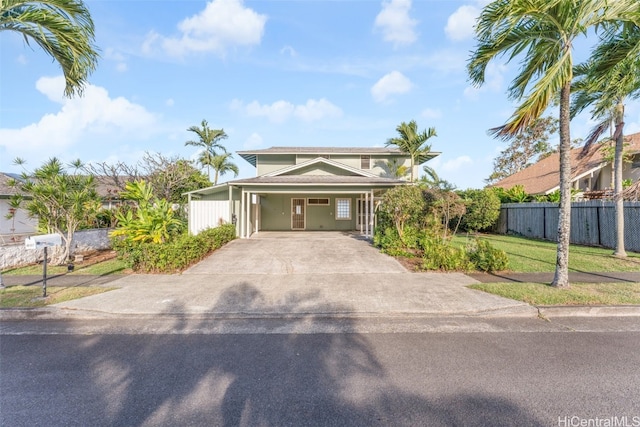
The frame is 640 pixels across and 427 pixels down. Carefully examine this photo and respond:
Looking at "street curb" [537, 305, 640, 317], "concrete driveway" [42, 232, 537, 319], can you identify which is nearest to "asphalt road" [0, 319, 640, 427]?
"street curb" [537, 305, 640, 317]

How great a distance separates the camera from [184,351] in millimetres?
4000

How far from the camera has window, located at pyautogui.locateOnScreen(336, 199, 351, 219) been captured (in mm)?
20312

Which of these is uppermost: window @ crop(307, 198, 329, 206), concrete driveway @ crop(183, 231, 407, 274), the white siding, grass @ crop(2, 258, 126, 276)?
window @ crop(307, 198, 329, 206)

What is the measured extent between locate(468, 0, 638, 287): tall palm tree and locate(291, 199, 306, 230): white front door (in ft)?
47.6

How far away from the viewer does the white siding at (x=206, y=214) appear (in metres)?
15.4

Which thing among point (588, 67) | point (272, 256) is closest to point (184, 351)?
point (272, 256)

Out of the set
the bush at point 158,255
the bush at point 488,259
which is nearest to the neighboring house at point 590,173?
the bush at point 488,259

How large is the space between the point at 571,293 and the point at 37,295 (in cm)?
1112

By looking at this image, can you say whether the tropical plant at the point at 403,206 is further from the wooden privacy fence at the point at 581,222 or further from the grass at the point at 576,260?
the wooden privacy fence at the point at 581,222

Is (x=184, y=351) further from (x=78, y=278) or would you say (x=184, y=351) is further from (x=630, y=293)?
(x=630, y=293)

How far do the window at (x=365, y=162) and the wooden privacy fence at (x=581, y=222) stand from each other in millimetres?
→ 9715

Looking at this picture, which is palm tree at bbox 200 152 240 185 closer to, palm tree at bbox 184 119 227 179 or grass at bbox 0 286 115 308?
palm tree at bbox 184 119 227 179

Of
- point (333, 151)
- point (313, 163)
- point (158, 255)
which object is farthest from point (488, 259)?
point (333, 151)

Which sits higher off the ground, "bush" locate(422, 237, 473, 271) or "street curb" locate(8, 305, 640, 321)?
"bush" locate(422, 237, 473, 271)
